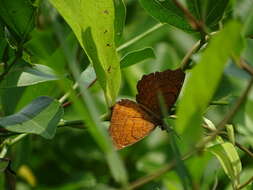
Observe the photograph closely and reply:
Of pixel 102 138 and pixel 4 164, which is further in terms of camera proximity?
pixel 4 164

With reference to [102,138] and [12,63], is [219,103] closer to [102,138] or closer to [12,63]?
[12,63]

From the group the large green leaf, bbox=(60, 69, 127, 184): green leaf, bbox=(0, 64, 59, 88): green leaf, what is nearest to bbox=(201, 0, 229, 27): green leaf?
the large green leaf

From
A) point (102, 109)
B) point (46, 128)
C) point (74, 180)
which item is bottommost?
point (74, 180)

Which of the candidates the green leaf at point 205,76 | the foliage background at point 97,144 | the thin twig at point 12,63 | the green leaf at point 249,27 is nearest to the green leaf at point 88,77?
the foliage background at point 97,144

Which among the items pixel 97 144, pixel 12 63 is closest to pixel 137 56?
pixel 12 63

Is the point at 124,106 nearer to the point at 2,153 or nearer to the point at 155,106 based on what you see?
the point at 155,106

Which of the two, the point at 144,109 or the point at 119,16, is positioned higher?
the point at 119,16

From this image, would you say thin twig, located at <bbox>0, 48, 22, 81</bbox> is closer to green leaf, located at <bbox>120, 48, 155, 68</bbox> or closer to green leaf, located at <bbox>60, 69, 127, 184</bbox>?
green leaf, located at <bbox>120, 48, 155, 68</bbox>

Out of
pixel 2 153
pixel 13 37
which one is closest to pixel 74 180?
pixel 2 153
